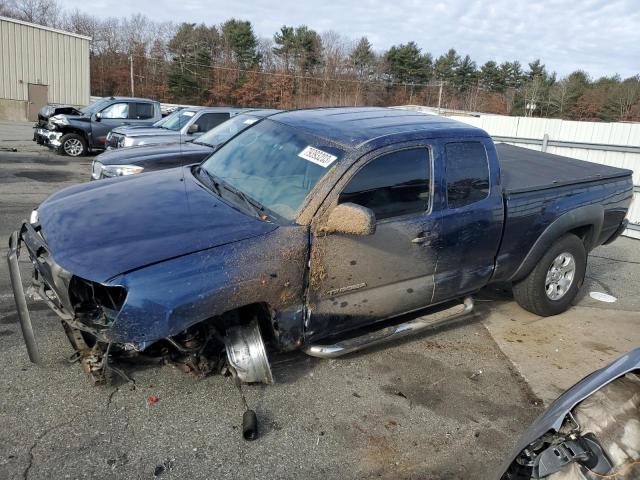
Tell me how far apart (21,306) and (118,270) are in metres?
0.89

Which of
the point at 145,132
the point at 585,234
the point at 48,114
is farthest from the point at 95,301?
the point at 48,114

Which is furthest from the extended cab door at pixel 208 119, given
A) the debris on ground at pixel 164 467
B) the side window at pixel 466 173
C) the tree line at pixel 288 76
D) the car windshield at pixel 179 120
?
the tree line at pixel 288 76

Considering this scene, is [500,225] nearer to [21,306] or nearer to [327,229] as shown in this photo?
[327,229]

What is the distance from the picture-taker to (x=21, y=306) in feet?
9.85

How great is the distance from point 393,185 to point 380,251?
0.49m

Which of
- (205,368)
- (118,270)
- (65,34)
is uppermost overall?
(65,34)

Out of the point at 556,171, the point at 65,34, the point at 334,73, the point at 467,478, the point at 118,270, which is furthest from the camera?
the point at 334,73

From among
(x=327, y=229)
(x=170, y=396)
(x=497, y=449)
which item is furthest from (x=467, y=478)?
(x=170, y=396)

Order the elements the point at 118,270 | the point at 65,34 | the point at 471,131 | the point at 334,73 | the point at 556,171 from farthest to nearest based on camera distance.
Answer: the point at 334,73
the point at 65,34
the point at 556,171
the point at 471,131
the point at 118,270

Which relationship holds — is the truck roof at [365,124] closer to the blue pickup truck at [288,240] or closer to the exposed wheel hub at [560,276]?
the blue pickup truck at [288,240]

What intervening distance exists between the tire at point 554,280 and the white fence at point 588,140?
4.83 meters

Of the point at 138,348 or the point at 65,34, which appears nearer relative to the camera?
the point at 138,348

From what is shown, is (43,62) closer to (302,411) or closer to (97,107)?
(97,107)

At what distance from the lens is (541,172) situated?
494 cm
